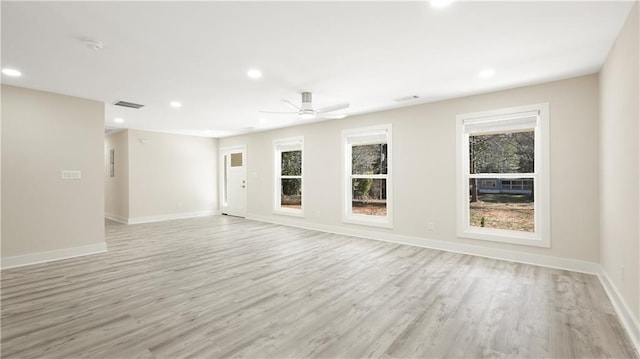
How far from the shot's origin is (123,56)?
3.02 metres

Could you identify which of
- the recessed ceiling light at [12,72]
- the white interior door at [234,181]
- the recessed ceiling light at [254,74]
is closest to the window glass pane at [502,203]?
the recessed ceiling light at [254,74]

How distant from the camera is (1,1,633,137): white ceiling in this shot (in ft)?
7.29

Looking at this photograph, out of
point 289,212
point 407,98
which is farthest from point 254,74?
point 289,212

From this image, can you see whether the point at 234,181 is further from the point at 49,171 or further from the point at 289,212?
the point at 49,171

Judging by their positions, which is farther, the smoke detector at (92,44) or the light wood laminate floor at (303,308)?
the smoke detector at (92,44)

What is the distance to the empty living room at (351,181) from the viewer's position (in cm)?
219

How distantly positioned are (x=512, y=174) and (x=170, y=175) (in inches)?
323

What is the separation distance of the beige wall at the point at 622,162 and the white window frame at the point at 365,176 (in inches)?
113

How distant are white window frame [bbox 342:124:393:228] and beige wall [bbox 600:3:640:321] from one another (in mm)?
2882

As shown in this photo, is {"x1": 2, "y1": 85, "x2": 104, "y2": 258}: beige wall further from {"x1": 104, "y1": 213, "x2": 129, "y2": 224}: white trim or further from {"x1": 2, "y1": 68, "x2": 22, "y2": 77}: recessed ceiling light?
{"x1": 104, "y1": 213, "x2": 129, "y2": 224}: white trim

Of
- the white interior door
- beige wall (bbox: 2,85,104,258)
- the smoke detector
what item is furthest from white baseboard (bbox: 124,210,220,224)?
the smoke detector

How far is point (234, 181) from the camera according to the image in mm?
8859

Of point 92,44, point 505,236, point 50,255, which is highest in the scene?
point 92,44

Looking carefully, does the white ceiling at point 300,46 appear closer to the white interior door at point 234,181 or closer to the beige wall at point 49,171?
the beige wall at point 49,171
